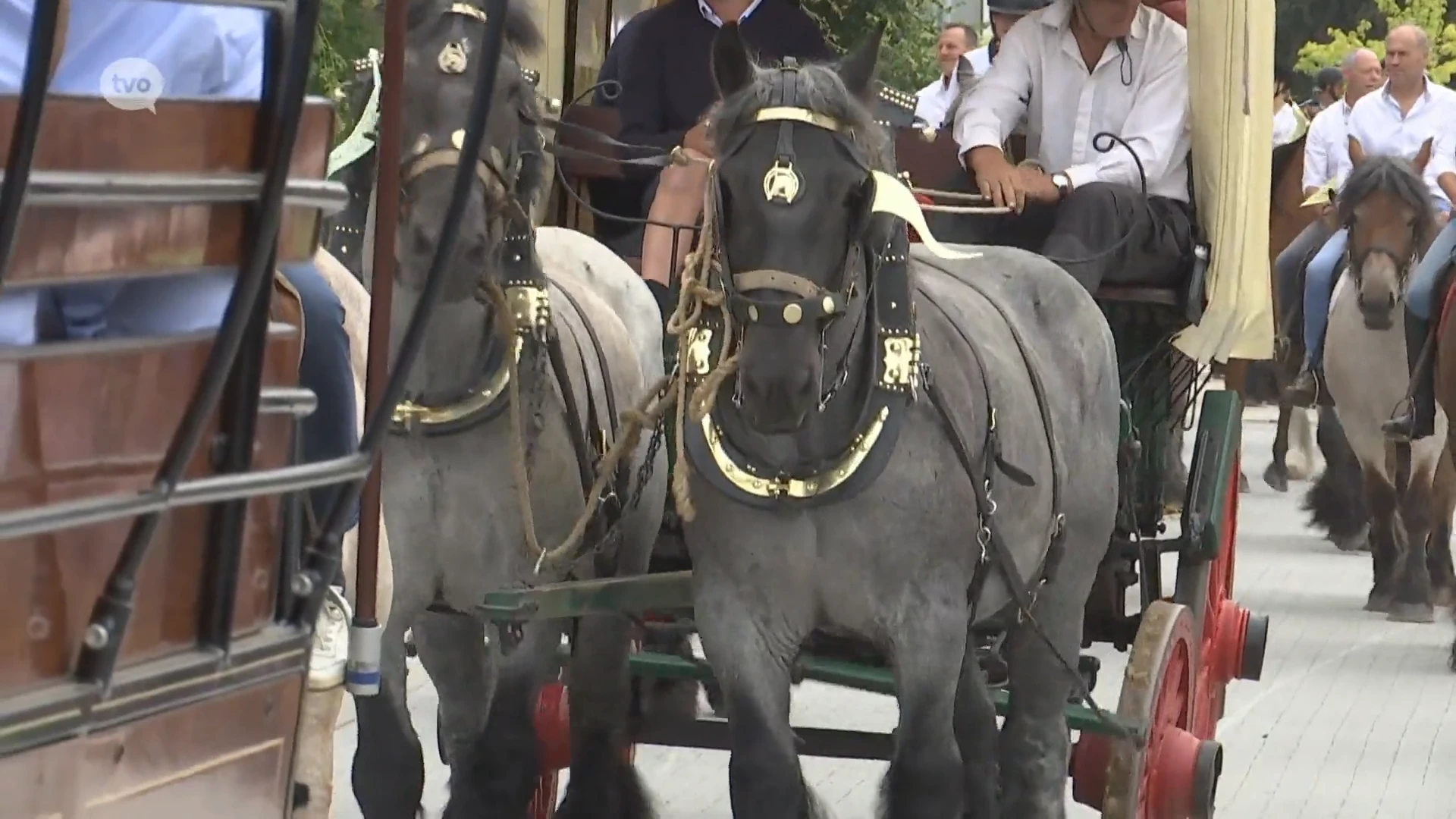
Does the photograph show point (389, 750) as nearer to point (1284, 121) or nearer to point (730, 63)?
point (730, 63)

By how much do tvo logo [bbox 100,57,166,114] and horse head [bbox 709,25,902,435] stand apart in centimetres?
192

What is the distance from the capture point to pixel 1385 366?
1215cm

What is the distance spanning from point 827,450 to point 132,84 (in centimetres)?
231

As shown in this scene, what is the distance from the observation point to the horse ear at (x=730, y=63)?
4.70 m

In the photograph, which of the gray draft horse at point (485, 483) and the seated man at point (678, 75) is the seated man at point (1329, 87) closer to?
the seated man at point (678, 75)

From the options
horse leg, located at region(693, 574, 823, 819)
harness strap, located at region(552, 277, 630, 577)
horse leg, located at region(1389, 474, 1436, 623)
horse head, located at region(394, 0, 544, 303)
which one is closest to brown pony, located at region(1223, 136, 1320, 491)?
horse leg, located at region(1389, 474, 1436, 623)

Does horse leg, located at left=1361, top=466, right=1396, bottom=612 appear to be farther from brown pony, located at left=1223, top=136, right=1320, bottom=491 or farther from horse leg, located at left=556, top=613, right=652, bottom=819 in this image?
horse leg, located at left=556, top=613, right=652, bottom=819

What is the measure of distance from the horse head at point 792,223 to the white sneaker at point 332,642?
907 mm

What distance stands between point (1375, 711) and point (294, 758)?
703 centimetres

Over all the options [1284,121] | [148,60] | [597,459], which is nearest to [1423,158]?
[1284,121]

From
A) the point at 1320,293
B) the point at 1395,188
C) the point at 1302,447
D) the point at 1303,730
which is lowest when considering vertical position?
the point at 1302,447

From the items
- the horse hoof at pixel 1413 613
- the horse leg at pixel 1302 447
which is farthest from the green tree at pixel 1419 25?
the horse hoof at pixel 1413 613

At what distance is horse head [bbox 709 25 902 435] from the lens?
4406 millimetres

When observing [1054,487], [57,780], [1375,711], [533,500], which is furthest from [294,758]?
[1375,711]
